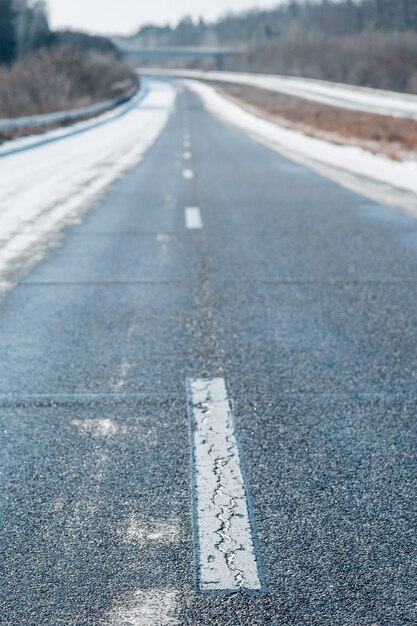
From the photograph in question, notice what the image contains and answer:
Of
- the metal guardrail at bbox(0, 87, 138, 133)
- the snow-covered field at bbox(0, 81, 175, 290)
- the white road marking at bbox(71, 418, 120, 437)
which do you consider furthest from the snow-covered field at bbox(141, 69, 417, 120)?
the white road marking at bbox(71, 418, 120, 437)

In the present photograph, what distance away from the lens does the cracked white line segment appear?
3.04m

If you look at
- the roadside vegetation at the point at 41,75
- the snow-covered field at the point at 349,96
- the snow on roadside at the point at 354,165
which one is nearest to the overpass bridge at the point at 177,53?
the roadside vegetation at the point at 41,75

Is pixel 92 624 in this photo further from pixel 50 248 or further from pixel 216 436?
pixel 50 248

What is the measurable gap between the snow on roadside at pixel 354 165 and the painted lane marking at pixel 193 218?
3.19 metres

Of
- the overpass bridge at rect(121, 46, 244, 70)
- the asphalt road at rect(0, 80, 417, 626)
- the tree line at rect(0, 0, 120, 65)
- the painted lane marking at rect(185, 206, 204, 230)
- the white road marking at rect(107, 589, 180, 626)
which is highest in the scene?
the tree line at rect(0, 0, 120, 65)

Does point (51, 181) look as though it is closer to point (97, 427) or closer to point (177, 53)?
point (97, 427)

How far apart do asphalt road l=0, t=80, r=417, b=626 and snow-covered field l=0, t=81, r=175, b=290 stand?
570 millimetres

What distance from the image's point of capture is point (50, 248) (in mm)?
9773

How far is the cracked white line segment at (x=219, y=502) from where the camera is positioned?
9.96 ft

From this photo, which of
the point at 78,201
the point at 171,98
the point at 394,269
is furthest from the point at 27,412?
the point at 171,98

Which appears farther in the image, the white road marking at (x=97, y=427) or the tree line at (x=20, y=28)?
the tree line at (x=20, y=28)

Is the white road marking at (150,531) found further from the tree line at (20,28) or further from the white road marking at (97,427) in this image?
the tree line at (20,28)

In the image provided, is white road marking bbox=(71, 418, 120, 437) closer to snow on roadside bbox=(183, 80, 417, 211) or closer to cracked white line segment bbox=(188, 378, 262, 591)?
cracked white line segment bbox=(188, 378, 262, 591)

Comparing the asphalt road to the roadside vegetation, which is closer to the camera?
the asphalt road
